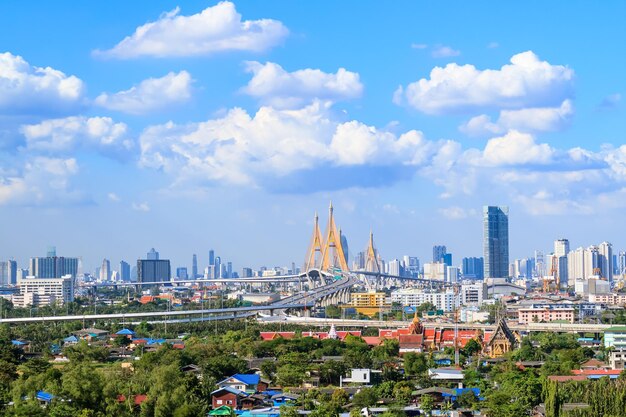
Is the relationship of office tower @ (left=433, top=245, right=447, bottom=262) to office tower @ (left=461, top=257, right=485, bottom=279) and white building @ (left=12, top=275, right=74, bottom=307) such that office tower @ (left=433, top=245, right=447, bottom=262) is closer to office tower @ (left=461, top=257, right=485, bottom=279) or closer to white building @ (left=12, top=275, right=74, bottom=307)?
office tower @ (left=461, top=257, right=485, bottom=279)

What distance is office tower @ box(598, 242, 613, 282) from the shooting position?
86.3 meters

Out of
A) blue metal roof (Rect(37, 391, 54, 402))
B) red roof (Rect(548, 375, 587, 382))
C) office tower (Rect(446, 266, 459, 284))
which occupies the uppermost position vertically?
office tower (Rect(446, 266, 459, 284))

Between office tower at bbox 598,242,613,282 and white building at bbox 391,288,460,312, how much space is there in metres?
31.9

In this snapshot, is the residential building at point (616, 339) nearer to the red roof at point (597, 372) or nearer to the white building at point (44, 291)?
the red roof at point (597, 372)

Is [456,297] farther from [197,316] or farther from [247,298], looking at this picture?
[197,316]

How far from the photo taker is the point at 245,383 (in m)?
17.9

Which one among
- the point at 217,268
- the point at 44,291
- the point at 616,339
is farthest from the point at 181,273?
the point at 616,339

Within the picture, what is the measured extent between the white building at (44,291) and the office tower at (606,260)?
40.5 meters

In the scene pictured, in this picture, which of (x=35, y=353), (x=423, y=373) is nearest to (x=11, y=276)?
(x=35, y=353)

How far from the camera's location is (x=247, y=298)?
198 feet

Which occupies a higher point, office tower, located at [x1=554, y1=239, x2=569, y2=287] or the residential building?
office tower, located at [x1=554, y1=239, x2=569, y2=287]

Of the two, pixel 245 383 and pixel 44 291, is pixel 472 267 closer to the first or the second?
pixel 44 291

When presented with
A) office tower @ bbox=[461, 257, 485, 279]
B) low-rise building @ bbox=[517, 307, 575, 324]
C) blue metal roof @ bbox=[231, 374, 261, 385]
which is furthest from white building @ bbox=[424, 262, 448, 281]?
blue metal roof @ bbox=[231, 374, 261, 385]

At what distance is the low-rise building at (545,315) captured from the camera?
41375 mm
